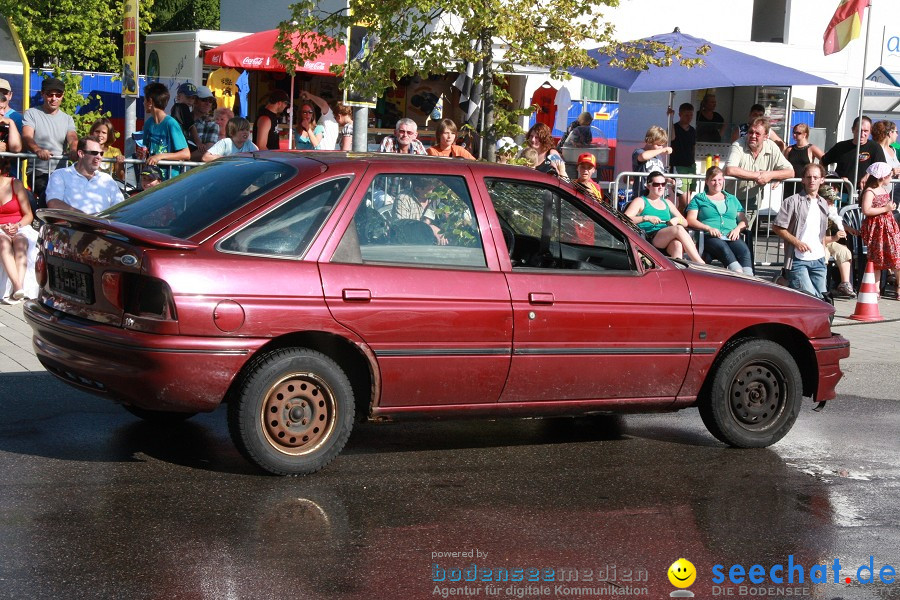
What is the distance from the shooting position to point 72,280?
621cm

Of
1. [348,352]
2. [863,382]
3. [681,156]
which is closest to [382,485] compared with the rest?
[348,352]

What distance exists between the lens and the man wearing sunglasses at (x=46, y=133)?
39.7 ft

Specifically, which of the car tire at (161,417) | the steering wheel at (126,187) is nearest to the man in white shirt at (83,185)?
the steering wheel at (126,187)

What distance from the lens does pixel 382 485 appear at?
616cm

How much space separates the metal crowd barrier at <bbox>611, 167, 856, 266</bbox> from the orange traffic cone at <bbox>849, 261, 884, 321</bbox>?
170cm

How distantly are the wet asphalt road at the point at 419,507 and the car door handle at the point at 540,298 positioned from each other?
0.92m

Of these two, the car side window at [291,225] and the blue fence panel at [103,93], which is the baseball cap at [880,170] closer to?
the car side window at [291,225]

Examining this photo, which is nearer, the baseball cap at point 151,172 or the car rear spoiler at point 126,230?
the car rear spoiler at point 126,230

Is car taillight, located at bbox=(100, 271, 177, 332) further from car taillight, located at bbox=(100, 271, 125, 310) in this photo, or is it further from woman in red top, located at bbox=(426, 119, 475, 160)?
woman in red top, located at bbox=(426, 119, 475, 160)

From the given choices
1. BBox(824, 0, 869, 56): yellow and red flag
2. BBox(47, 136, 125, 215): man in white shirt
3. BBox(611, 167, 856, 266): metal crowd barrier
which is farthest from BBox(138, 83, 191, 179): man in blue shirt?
BBox(824, 0, 869, 56): yellow and red flag

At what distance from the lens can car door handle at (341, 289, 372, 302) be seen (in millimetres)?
6098

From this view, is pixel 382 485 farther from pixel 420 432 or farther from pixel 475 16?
pixel 475 16

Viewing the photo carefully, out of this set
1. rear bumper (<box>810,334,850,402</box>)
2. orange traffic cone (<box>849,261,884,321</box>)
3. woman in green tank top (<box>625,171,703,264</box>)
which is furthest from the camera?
orange traffic cone (<box>849,261,884,321</box>)

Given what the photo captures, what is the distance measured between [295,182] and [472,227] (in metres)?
1.00
